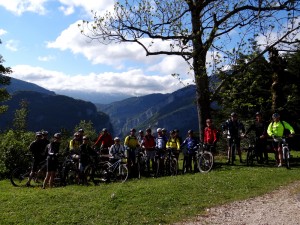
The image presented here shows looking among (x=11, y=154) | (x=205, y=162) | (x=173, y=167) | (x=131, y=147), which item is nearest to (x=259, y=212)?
(x=205, y=162)

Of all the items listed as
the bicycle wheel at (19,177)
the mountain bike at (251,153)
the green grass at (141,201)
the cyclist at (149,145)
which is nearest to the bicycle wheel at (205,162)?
the green grass at (141,201)

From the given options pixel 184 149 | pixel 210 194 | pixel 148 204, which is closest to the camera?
pixel 148 204

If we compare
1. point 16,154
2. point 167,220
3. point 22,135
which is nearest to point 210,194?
point 167,220

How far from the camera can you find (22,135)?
1005 inches

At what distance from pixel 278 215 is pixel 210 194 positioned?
3.07 metres

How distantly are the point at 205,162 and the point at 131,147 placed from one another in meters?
3.58

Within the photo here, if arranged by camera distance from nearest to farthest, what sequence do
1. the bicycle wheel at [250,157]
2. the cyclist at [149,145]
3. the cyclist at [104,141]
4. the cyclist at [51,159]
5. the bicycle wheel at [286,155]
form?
the cyclist at [51,159] < the bicycle wheel at [286,155] < the cyclist at [149,145] < the bicycle wheel at [250,157] < the cyclist at [104,141]

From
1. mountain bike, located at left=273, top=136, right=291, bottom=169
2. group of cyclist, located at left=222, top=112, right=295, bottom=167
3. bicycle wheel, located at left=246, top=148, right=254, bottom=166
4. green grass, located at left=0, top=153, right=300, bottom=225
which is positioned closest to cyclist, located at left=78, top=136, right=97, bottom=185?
green grass, located at left=0, top=153, right=300, bottom=225

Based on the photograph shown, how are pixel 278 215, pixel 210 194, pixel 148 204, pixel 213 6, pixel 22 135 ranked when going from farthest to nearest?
pixel 22 135 → pixel 213 6 → pixel 210 194 → pixel 148 204 → pixel 278 215

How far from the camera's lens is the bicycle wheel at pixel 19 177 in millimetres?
17828

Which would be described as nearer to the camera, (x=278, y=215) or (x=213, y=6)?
(x=278, y=215)

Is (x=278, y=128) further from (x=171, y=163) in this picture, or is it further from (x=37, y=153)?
(x=37, y=153)

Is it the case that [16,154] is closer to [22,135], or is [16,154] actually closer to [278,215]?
[22,135]

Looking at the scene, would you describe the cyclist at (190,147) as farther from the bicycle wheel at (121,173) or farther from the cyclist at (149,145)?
the bicycle wheel at (121,173)
